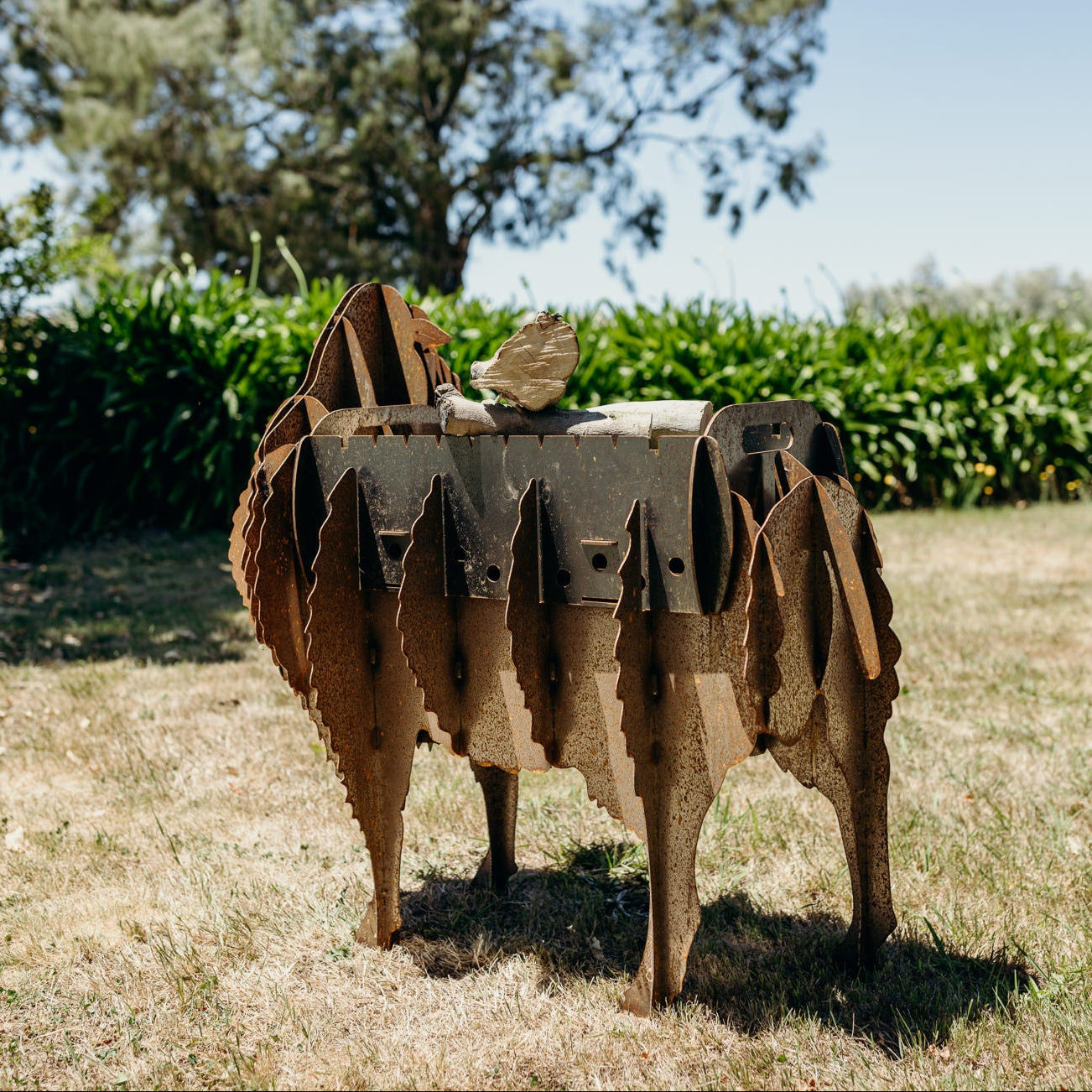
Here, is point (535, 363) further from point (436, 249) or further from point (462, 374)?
point (436, 249)

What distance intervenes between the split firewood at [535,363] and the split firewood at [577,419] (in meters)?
0.04

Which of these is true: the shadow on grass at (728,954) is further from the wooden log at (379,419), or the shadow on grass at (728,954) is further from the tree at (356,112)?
the tree at (356,112)

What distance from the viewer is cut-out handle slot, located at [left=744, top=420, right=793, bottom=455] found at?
2141 millimetres

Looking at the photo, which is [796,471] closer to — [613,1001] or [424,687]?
[424,687]

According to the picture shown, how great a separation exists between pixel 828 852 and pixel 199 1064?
70.9 inches

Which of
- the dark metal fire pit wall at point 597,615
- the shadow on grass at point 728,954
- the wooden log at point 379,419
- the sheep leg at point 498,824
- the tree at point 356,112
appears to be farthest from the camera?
the tree at point 356,112

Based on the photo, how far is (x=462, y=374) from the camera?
24.1ft

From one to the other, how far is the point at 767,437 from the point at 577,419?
16.4 inches

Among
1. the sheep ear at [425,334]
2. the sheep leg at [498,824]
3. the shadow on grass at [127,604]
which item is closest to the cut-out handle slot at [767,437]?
the sheep ear at [425,334]

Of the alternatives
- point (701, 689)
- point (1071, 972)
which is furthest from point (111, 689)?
point (1071, 972)

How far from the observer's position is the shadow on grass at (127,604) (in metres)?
5.38

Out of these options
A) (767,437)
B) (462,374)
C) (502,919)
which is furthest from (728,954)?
(462,374)

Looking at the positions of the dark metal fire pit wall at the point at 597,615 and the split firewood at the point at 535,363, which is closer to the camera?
the dark metal fire pit wall at the point at 597,615

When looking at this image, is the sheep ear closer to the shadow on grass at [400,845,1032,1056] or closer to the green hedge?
the shadow on grass at [400,845,1032,1056]
